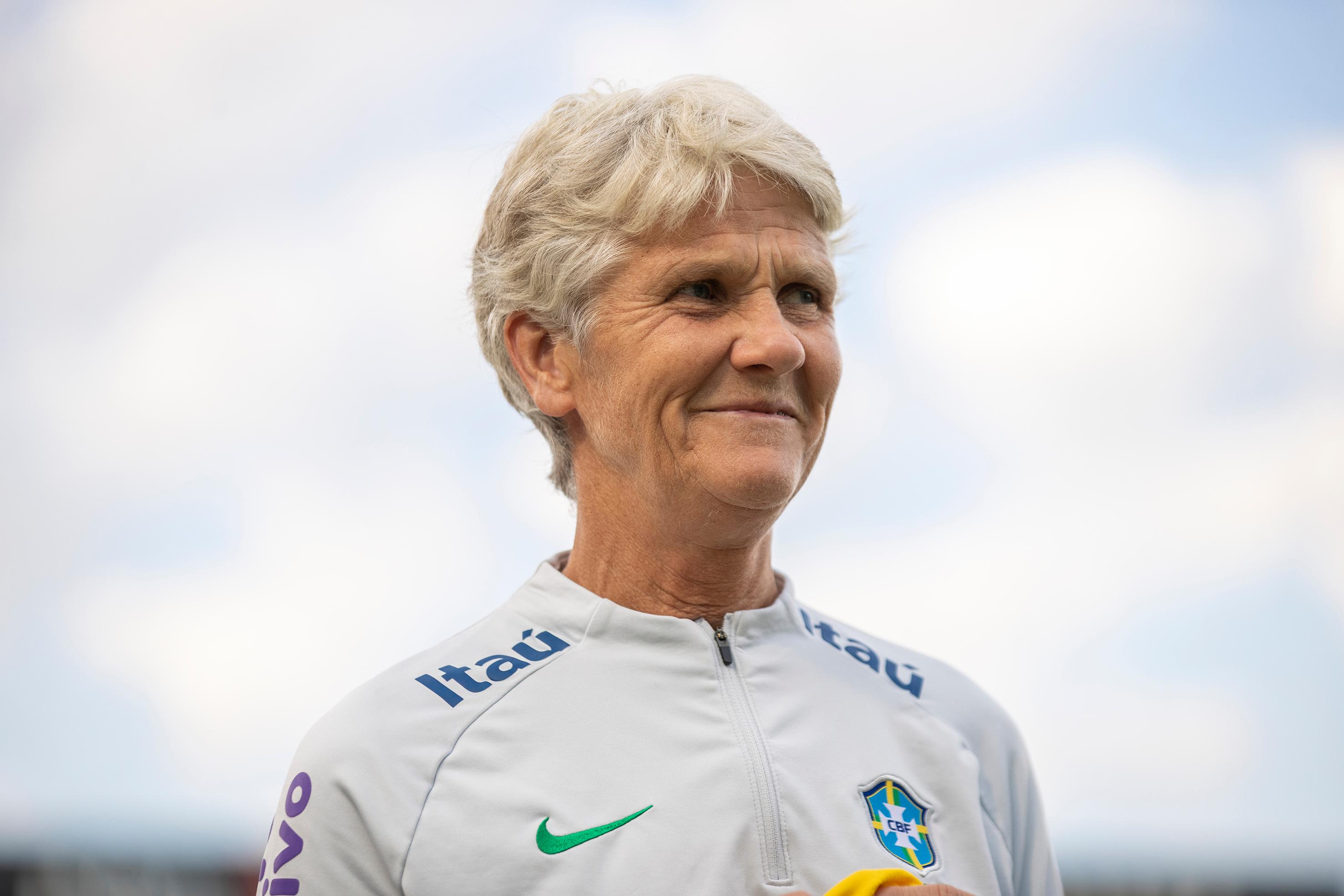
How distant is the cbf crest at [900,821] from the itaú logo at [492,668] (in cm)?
67

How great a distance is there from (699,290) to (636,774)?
3.00ft

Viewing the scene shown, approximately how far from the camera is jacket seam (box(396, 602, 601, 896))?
1.99m

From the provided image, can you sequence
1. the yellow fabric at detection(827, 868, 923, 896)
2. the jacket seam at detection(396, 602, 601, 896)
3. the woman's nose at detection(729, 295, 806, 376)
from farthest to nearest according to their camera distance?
the woman's nose at detection(729, 295, 806, 376) < the jacket seam at detection(396, 602, 601, 896) < the yellow fabric at detection(827, 868, 923, 896)

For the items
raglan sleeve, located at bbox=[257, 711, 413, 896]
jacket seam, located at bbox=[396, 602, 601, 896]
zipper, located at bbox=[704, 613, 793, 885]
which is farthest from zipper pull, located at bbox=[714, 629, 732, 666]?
raglan sleeve, located at bbox=[257, 711, 413, 896]

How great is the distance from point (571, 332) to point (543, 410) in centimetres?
19

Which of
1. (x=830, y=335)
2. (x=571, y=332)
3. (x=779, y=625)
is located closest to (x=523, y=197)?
(x=571, y=332)

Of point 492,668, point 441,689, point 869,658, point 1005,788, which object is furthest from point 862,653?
point 441,689

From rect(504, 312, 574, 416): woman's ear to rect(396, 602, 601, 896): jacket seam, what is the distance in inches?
16.8

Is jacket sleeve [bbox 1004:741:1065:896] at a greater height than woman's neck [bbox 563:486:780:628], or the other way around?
woman's neck [bbox 563:486:780:628]

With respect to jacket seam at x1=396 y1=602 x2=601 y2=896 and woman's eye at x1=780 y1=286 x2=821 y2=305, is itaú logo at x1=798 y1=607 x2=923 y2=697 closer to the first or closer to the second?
jacket seam at x1=396 y1=602 x2=601 y2=896

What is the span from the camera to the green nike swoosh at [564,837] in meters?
2.01

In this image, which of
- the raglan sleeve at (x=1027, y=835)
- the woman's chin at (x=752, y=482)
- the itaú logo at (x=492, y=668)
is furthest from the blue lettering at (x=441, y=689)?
the raglan sleeve at (x=1027, y=835)

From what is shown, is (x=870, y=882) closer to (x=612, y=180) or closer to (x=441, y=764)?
(x=441, y=764)

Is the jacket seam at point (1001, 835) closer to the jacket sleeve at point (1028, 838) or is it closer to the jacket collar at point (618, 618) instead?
the jacket sleeve at point (1028, 838)
